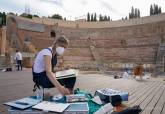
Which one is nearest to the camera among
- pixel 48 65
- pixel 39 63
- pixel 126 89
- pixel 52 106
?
pixel 52 106

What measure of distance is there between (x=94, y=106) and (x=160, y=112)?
0.95 m

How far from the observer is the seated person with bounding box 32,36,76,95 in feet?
13.3

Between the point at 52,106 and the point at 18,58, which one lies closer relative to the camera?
the point at 52,106

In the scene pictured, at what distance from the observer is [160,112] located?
13.2 ft

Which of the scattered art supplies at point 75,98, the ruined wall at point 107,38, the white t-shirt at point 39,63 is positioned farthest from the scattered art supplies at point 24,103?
the ruined wall at point 107,38

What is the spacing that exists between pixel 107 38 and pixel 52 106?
129 feet

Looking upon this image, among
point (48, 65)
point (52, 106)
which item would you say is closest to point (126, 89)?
point (48, 65)

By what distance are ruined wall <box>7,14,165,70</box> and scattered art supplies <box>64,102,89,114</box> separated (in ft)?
100.0

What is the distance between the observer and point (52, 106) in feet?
11.4

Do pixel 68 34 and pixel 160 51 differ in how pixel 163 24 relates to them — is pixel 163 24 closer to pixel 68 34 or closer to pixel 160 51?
pixel 160 51

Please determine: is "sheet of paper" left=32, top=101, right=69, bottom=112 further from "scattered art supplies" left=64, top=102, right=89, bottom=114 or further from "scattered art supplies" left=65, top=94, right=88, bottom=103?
"scattered art supplies" left=65, top=94, right=88, bottom=103

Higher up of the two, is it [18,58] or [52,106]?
[18,58]

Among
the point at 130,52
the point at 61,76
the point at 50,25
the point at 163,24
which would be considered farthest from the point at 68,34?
the point at 61,76

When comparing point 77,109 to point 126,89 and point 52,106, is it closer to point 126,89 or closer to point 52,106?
point 52,106
